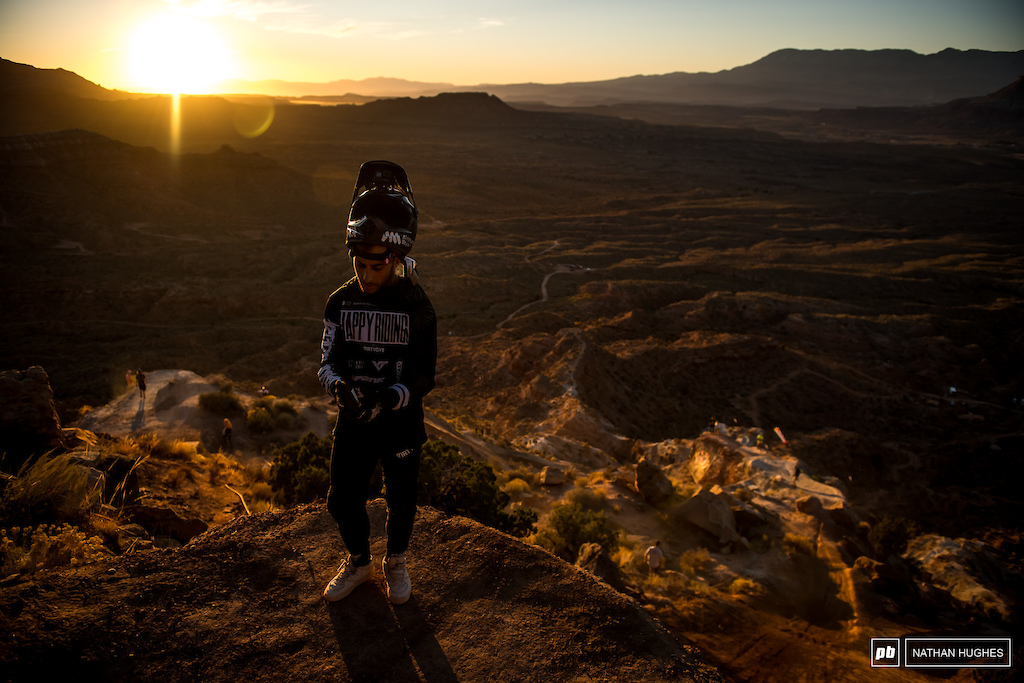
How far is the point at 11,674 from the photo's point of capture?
8.06 ft

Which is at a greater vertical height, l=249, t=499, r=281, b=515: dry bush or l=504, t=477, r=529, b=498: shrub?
l=249, t=499, r=281, b=515: dry bush

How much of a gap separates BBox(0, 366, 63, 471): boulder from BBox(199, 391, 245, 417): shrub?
7.81 metres

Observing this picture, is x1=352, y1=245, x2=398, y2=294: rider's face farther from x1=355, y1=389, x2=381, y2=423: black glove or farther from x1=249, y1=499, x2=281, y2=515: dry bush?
x1=249, y1=499, x2=281, y2=515: dry bush

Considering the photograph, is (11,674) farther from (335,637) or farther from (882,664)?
(882,664)

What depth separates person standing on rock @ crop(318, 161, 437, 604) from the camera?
3184 mm

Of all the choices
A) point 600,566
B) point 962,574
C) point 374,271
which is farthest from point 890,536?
point 374,271

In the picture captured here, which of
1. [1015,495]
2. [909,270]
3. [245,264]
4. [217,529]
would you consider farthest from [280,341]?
[909,270]

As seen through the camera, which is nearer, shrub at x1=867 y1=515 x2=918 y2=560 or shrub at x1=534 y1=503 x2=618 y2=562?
shrub at x1=534 y1=503 x2=618 y2=562

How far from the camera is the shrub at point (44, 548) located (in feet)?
11.0

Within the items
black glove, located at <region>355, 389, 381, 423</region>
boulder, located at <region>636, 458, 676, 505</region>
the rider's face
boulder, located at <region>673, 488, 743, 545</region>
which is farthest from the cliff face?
boulder, located at <region>636, 458, 676, 505</region>

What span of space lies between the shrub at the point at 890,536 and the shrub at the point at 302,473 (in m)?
10.2

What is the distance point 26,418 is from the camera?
5.75 m

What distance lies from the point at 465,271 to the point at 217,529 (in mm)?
31666

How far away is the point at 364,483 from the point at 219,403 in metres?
12.1
